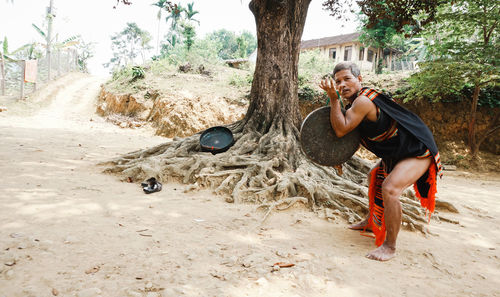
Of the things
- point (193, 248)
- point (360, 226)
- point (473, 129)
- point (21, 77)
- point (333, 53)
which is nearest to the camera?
point (193, 248)

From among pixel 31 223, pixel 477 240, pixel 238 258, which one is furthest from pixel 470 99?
pixel 31 223

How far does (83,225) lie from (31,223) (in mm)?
392

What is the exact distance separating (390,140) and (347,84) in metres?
0.62

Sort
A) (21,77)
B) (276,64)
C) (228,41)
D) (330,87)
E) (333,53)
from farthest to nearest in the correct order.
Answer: (228,41) → (333,53) → (21,77) → (276,64) → (330,87)

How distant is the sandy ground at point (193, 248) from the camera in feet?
5.22

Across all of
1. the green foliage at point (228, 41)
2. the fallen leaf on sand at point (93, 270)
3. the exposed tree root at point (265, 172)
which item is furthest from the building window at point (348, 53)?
the fallen leaf on sand at point (93, 270)

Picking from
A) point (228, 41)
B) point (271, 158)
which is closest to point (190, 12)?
point (228, 41)

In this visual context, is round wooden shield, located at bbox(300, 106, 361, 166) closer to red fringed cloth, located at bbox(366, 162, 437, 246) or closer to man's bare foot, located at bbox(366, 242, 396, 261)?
red fringed cloth, located at bbox(366, 162, 437, 246)

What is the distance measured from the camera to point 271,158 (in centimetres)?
415

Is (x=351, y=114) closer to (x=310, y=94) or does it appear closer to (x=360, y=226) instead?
(x=360, y=226)

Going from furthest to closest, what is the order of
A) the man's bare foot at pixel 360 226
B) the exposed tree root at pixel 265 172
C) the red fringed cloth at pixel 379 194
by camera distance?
the exposed tree root at pixel 265 172, the man's bare foot at pixel 360 226, the red fringed cloth at pixel 379 194

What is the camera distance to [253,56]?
30531mm

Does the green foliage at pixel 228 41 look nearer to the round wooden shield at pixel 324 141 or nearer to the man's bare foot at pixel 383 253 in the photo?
the round wooden shield at pixel 324 141

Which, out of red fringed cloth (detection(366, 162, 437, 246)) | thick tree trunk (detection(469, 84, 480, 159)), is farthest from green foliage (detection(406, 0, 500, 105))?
red fringed cloth (detection(366, 162, 437, 246))
